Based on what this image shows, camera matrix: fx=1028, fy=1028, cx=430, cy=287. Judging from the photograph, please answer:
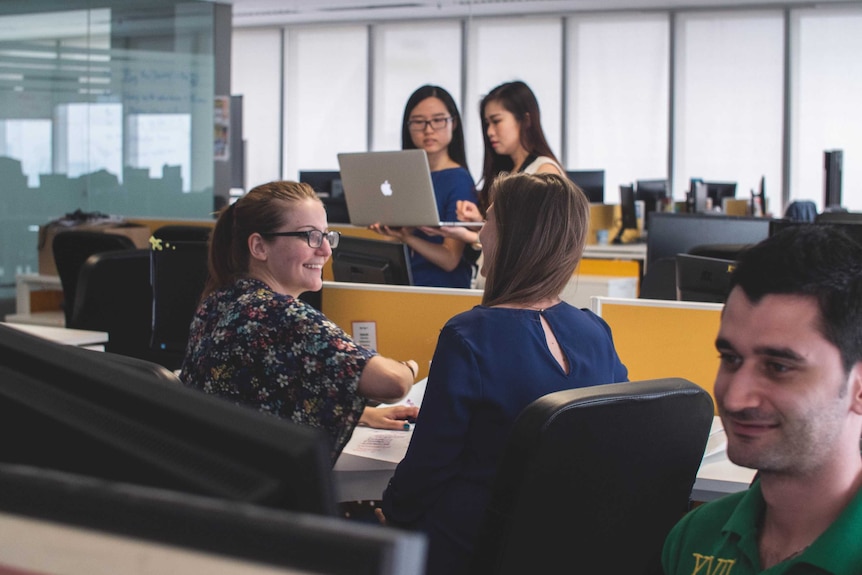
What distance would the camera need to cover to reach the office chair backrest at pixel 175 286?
→ 11.9 ft

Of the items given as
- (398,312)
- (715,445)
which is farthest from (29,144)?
(715,445)

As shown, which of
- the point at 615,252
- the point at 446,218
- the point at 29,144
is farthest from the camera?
the point at 29,144

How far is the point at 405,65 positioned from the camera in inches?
428

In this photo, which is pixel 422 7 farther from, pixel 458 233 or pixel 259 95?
pixel 458 233

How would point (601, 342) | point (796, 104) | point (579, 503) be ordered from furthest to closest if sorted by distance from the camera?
point (796, 104) < point (601, 342) < point (579, 503)

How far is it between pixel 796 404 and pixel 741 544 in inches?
6.5

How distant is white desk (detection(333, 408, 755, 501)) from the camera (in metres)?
1.89

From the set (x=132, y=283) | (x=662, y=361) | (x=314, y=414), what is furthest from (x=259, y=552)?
(x=132, y=283)

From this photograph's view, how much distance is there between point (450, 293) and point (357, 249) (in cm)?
53

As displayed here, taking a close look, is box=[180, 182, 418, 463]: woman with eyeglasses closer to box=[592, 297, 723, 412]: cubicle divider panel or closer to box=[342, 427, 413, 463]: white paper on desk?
box=[342, 427, 413, 463]: white paper on desk

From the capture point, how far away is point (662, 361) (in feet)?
8.12

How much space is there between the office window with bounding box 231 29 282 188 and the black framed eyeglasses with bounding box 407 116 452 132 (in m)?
7.88

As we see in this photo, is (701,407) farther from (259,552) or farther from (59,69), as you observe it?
(59,69)

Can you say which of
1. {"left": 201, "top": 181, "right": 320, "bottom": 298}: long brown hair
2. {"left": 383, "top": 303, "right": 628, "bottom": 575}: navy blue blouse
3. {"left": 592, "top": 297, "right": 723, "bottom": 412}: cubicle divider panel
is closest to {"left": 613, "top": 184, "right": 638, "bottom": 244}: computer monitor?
{"left": 592, "top": 297, "right": 723, "bottom": 412}: cubicle divider panel
